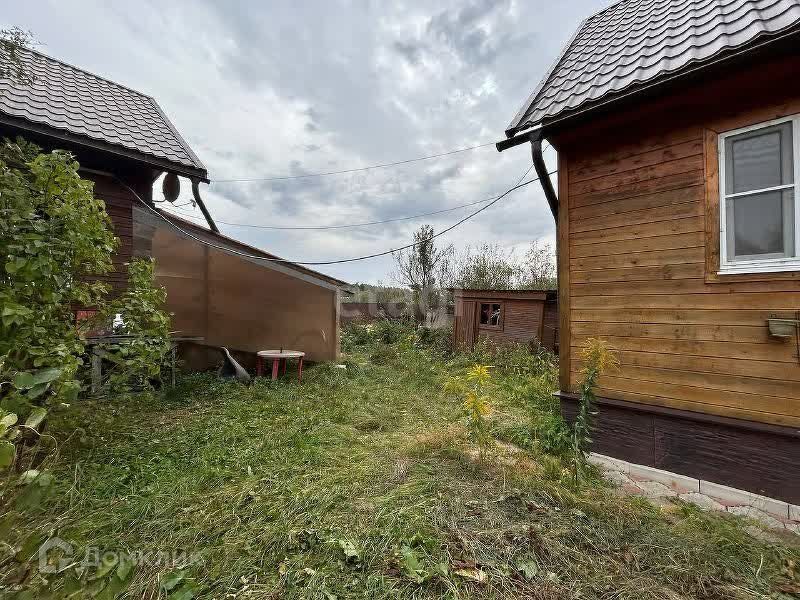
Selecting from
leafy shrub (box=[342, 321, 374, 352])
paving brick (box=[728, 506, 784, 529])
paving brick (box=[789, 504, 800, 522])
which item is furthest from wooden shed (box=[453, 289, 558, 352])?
paving brick (box=[789, 504, 800, 522])

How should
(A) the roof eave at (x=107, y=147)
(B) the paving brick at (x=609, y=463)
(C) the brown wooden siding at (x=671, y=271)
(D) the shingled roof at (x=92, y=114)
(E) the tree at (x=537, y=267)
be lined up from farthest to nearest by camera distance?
(E) the tree at (x=537, y=267) < (D) the shingled roof at (x=92, y=114) < (A) the roof eave at (x=107, y=147) < (B) the paving brick at (x=609, y=463) < (C) the brown wooden siding at (x=671, y=271)

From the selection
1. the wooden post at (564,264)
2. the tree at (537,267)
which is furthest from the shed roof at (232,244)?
the tree at (537,267)

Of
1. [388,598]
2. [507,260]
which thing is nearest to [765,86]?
[388,598]

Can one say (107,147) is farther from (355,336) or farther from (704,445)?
(355,336)

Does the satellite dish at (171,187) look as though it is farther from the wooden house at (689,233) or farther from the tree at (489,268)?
the tree at (489,268)

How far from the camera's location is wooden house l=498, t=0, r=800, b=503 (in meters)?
2.41

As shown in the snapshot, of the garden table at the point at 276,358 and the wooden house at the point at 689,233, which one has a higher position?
the wooden house at the point at 689,233

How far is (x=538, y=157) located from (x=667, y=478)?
10.1 feet

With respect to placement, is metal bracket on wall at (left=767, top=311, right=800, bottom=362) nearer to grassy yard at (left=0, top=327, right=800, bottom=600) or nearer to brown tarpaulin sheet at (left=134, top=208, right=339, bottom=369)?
grassy yard at (left=0, top=327, right=800, bottom=600)

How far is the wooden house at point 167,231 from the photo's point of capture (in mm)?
4359

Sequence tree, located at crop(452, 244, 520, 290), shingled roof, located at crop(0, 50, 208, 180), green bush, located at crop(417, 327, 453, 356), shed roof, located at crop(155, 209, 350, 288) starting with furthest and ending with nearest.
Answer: tree, located at crop(452, 244, 520, 290) → green bush, located at crop(417, 327, 453, 356) → shed roof, located at crop(155, 209, 350, 288) → shingled roof, located at crop(0, 50, 208, 180)

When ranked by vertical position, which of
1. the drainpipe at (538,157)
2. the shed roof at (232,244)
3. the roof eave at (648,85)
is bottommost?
the shed roof at (232,244)

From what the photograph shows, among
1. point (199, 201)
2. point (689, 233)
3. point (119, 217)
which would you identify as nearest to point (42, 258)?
point (119, 217)

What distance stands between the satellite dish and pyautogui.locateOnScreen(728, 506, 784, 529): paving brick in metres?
7.47
